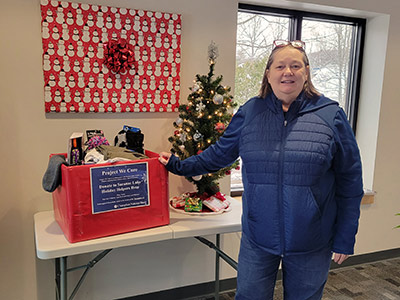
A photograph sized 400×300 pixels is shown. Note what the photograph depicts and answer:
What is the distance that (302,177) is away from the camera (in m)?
1.40

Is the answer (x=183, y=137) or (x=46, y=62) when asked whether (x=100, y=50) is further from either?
(x=183, y=137)

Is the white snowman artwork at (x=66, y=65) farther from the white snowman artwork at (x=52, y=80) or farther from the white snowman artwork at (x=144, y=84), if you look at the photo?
the white snowman artwork at (x=144, y=84)

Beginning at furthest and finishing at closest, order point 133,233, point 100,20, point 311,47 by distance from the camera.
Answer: point 311,47, point 100,20, point 133,233

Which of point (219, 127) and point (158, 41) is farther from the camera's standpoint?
point (158, 41)

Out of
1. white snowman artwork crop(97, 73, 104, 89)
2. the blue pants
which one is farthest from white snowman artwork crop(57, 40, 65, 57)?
the blue pants

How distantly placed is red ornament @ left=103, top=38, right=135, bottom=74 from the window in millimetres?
924

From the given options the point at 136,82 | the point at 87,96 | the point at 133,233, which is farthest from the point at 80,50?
the point at 133,233

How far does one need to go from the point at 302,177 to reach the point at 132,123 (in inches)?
47.1

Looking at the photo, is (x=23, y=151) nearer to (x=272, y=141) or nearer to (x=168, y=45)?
(x=168, y=45)

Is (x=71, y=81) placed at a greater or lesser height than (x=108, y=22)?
lesser

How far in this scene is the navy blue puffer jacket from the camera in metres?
1.41

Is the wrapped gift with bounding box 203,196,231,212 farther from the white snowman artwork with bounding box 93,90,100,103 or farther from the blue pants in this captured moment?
the white snowman artwork with bounding box 93,90,100,103

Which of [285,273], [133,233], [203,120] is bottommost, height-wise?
[285,273]

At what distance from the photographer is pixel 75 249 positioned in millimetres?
1501
